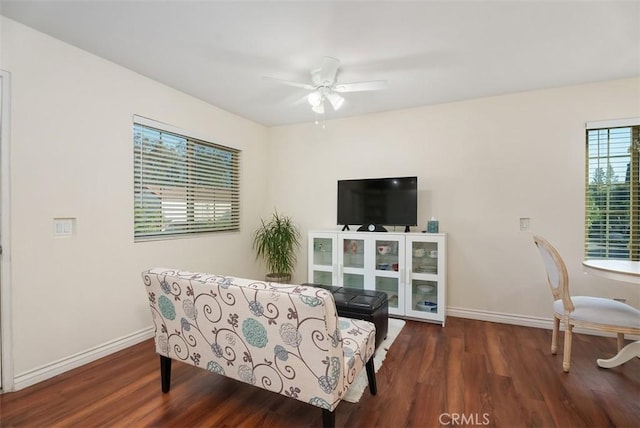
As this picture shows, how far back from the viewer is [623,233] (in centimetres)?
298

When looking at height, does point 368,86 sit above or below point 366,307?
above

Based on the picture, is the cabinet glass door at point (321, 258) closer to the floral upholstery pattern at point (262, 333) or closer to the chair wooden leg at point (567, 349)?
the floral upholstery pattern at point (262, 333)

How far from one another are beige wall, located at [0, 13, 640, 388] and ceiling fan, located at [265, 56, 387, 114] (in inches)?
51.1

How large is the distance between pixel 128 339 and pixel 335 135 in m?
3.36

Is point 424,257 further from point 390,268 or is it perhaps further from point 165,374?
point 165,374

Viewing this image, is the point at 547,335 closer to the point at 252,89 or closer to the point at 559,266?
the point at 559,266

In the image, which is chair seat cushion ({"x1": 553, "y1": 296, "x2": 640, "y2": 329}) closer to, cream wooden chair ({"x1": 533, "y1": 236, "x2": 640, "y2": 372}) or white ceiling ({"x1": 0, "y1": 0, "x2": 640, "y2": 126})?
cream wooden chair ({"x1": 533, "y1": 236, "x2": 640, "y2": 372})

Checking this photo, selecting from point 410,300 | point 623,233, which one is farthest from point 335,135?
point 623,233

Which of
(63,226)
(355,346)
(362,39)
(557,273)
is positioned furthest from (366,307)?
(63,226)

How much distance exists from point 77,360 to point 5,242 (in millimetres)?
1060

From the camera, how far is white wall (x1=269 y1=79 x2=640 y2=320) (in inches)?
122

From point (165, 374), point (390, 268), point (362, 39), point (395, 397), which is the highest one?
point (362, 39)

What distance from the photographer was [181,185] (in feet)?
11.0

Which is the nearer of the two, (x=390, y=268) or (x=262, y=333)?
(x=262, y=333)
